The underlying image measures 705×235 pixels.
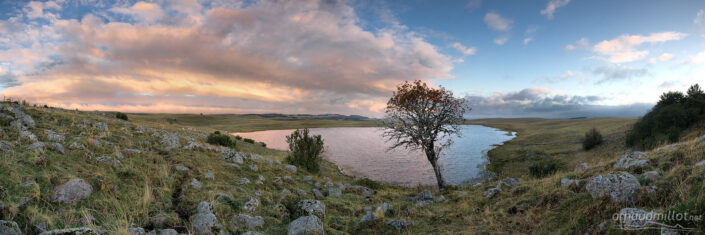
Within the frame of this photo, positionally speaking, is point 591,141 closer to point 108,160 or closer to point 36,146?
point 108,160

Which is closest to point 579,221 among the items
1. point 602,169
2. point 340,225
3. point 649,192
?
point 649,192

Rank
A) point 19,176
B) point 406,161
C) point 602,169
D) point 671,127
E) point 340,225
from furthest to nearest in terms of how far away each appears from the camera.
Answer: point 406,161, point 671,127, point 602,169, point 340,225, point 19,176

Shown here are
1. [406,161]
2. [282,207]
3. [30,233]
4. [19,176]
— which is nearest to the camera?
[30,233]

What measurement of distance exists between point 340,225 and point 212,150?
31.7 ft

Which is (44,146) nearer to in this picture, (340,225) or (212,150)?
(212,150)

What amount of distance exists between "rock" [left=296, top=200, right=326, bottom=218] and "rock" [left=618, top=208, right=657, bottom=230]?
6718 millimetres

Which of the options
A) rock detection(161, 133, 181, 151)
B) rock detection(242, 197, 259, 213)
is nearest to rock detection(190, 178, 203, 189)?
rock detection(242, 197, 259, 213)

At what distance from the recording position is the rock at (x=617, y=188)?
549 cm

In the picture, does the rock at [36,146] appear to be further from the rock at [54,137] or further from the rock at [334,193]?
the rock at [334,193]

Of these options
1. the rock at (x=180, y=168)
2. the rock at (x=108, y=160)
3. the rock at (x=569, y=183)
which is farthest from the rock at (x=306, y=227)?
the rock at (x=569, y=183)

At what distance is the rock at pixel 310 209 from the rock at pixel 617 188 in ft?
23.5

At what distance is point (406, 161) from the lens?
3334 cm

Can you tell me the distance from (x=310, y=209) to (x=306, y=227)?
1.60 m

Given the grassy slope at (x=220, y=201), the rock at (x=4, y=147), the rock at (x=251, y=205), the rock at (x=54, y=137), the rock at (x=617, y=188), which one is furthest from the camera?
the rock at (x=54, y=137)
